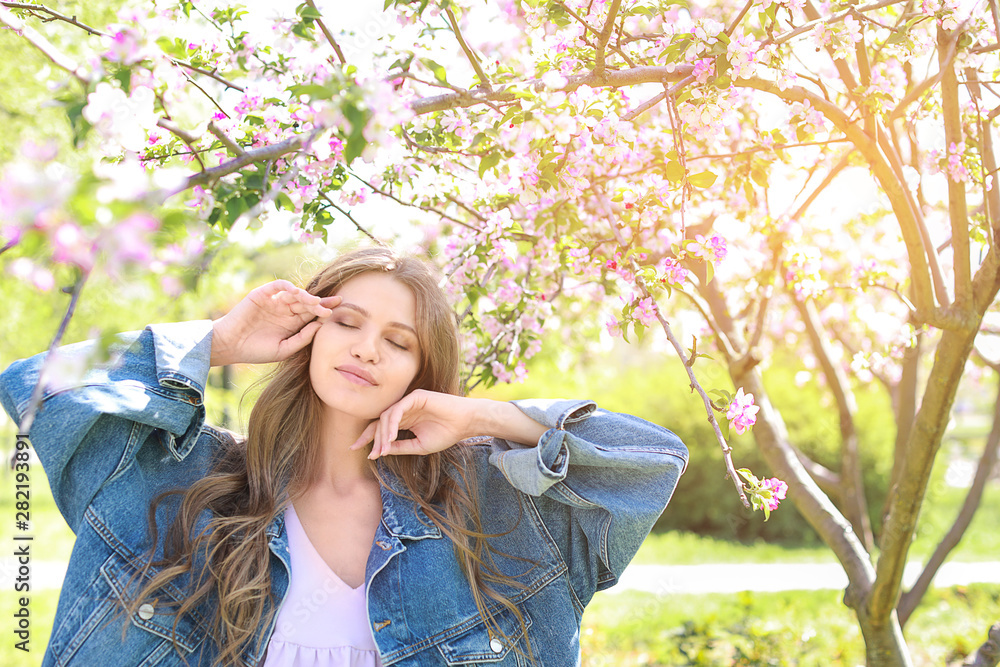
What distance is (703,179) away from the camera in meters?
1.67

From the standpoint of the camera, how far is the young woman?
63.2 inches

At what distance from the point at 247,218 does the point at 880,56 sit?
2382mm

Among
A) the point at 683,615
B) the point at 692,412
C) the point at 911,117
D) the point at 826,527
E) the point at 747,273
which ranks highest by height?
the point at 911,117

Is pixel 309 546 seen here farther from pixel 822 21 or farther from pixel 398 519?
pixel 822 21

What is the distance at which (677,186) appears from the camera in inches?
76.0

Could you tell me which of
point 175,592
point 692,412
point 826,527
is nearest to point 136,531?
point 175,592

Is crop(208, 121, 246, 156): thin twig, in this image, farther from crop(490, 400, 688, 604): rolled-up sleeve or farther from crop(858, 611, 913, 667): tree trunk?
crop(858, 611, 913, 667): tree trunk

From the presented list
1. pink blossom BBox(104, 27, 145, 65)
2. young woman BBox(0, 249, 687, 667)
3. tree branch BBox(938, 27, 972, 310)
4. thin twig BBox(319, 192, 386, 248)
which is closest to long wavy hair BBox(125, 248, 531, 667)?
young woman BBox(0, 249, 687, 667)

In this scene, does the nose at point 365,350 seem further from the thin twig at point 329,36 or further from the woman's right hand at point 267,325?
the thin twig at point 329,36

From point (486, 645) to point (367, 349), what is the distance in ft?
2.41

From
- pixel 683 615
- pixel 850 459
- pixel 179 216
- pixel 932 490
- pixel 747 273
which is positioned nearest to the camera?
pixel 179 216

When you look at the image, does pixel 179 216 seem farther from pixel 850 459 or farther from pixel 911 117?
pixel 850 459

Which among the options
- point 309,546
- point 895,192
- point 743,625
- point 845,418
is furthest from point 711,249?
point 743,625

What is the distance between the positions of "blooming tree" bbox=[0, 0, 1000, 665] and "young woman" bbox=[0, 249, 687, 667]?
293 millimetres
